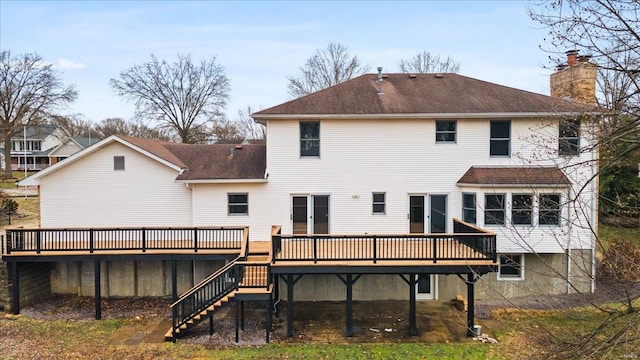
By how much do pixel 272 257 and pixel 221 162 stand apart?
6.41 meters

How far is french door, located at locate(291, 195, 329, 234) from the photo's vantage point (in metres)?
15.6

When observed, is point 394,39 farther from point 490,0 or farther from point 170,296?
point 170,296

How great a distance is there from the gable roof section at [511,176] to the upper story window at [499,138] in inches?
28.6

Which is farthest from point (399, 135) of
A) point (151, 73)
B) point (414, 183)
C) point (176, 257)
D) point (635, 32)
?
point (151, 73)

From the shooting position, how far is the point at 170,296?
1583 cm

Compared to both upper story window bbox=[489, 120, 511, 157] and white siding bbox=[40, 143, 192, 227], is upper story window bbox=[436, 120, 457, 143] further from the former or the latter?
white siding bbox=[40, 143, 192, 227]

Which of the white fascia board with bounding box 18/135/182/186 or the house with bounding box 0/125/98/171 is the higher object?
the house with bounding box 0/125/98/171

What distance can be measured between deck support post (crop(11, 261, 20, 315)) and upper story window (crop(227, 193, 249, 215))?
24.2ft

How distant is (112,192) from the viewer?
1602 centimetres

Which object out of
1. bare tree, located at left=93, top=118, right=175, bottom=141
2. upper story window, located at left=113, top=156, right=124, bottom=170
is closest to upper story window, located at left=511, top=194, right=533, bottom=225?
upper story window, located at left=113, top=156, right=124, bottom=170

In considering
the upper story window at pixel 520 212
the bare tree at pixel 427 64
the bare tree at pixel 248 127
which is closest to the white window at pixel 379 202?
the upper story window at pixel 520 212

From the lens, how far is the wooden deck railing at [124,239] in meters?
13.7

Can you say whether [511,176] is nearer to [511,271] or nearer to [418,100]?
[511,271]

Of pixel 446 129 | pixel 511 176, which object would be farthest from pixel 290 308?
pixel 511 176
